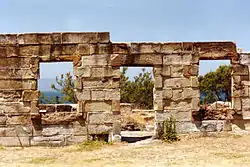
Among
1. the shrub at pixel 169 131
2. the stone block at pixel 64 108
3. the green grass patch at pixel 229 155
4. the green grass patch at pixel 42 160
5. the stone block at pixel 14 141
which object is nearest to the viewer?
the green grass patch at pixel 42 160

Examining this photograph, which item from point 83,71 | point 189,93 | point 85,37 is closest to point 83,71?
point 83,71

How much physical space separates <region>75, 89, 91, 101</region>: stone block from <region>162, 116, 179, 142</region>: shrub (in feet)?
7.78

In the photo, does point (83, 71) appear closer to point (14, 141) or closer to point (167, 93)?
point (167, 93)

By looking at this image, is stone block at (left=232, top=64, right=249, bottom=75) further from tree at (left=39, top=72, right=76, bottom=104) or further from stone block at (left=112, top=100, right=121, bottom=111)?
tree at (left=39, top=72, right=76, bottom=104)

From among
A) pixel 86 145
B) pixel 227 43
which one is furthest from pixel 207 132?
pixel 86 145

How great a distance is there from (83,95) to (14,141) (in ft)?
7.74

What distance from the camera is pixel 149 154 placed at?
966 centimetres

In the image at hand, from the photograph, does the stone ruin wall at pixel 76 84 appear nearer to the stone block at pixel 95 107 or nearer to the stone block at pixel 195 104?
the stone block at pixel 95 107

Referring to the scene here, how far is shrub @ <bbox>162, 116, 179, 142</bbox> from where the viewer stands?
11266 mm

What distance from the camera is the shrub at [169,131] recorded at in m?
11.3

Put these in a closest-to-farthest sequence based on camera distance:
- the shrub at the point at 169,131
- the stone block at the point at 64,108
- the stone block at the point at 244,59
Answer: the shrub at the point at 169,131 < the stone block at the point at 244,59 < the stone block at the point at 64,108

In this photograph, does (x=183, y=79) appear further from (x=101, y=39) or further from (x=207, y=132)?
(x=101, y=39)

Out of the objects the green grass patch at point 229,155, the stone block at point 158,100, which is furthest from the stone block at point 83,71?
the green grass patch at point 229,155

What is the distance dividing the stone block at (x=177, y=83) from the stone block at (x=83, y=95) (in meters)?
2.27
